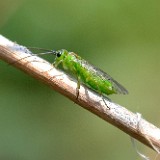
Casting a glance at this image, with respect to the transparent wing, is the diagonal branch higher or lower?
lower

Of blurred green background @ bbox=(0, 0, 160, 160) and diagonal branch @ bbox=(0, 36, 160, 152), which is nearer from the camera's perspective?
diagonal branch @ bbox=(0, 36, 160, 152)

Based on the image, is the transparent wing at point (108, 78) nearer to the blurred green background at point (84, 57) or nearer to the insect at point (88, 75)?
the insect at point (88, 75)

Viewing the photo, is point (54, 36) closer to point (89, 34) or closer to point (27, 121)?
point (89, 34)

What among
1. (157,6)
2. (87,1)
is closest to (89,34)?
(87,1)

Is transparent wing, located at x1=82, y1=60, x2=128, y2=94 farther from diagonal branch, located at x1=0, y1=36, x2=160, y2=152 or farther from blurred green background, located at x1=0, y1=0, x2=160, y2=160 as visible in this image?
blurred green background, located at x1=0, y1=0, x2=160, y2=160

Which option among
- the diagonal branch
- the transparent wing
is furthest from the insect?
the diagonal branch

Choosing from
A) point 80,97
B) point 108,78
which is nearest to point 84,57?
point 108,78

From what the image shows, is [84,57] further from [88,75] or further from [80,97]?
[80,97]

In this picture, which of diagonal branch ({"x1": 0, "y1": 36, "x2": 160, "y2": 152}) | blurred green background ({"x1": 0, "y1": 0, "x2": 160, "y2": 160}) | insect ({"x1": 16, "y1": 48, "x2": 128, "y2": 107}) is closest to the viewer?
diagonal branch ({"x1": 0, "y1": 36, "x2": 160, "y2": 152})
